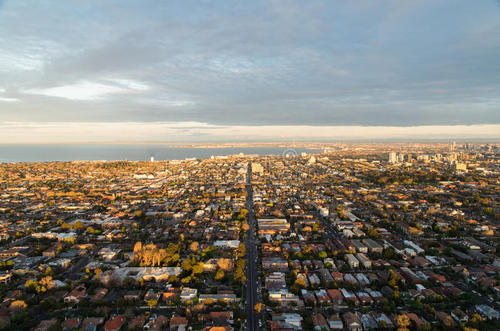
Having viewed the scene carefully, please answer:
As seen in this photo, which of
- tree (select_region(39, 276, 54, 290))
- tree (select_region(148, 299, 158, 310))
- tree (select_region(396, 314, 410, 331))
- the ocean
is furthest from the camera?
the ocean

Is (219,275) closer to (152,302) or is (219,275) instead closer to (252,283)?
(252,283)

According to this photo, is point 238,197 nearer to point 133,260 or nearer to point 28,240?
point 133,260

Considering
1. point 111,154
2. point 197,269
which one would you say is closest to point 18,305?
point 197,269

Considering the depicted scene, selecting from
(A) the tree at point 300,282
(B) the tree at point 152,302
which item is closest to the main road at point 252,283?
(A) the tree at point 300,282

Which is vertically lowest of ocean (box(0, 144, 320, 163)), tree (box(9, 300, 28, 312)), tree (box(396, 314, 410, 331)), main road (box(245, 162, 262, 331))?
main road (box(245, 162, 262, 331))

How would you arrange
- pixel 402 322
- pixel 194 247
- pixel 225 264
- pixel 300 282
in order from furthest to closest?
1. pixel 194 247
2. pixel 225 264
3. pixel 300 282
4. pixel 402 322

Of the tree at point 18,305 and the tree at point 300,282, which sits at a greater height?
the tree at point 18,305

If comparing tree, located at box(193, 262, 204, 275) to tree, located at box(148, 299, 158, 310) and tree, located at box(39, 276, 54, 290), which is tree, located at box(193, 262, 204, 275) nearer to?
tree, located at box(148, 299, 158, 310)

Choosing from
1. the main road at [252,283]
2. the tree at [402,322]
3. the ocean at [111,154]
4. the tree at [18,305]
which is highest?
the ocean at [111,154]

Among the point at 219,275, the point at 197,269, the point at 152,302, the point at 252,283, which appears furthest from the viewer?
the point at 197,269

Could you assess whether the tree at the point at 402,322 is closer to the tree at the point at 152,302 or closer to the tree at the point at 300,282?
the tree at the point at 300,282

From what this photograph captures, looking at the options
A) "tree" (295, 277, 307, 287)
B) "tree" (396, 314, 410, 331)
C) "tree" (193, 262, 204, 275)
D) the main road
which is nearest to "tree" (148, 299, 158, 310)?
"tree" (193, 262, 204, 275)

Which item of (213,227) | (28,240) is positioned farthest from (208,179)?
(28,240)
